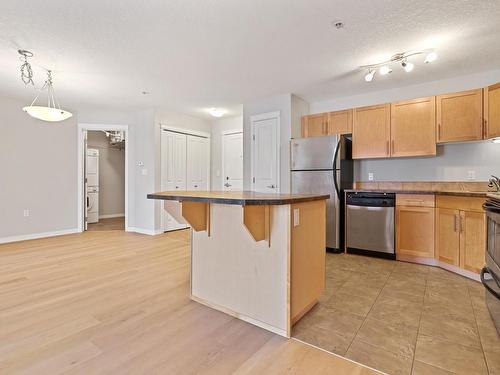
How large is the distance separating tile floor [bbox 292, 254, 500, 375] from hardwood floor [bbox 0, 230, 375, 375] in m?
0.21

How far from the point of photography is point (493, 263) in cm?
188

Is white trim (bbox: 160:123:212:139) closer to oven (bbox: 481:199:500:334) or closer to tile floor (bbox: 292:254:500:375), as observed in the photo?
tile floor (bbox: 292:254:500:375)

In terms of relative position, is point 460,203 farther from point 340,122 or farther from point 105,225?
point 105,225

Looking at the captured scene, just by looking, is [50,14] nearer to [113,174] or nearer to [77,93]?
[77,93]

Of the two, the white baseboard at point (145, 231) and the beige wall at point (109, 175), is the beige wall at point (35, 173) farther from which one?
the beige wall at point (109, 175)

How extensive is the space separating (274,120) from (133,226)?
11.9ft

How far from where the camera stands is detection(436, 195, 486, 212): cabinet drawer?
2.66 metres

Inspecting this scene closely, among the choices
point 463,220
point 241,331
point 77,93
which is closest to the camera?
point 241,331

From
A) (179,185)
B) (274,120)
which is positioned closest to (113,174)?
(179,185)

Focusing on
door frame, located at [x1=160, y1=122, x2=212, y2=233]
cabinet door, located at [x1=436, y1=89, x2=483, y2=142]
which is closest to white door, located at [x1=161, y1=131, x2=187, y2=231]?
door frame, located at [x1=160, y1=122, x2=212, y2=233]

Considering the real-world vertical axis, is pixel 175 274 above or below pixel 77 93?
below

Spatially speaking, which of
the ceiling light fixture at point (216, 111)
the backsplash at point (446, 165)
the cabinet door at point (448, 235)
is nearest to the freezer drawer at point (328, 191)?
the backsplash at point (446, 165)

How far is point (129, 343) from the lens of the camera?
1646 millimetres

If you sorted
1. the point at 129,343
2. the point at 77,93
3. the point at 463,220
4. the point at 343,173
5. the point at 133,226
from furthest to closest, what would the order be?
the point at 133,226 → the point at 77,93 → the point at 343,173 → the point at 463,220 → the point at 129,343
